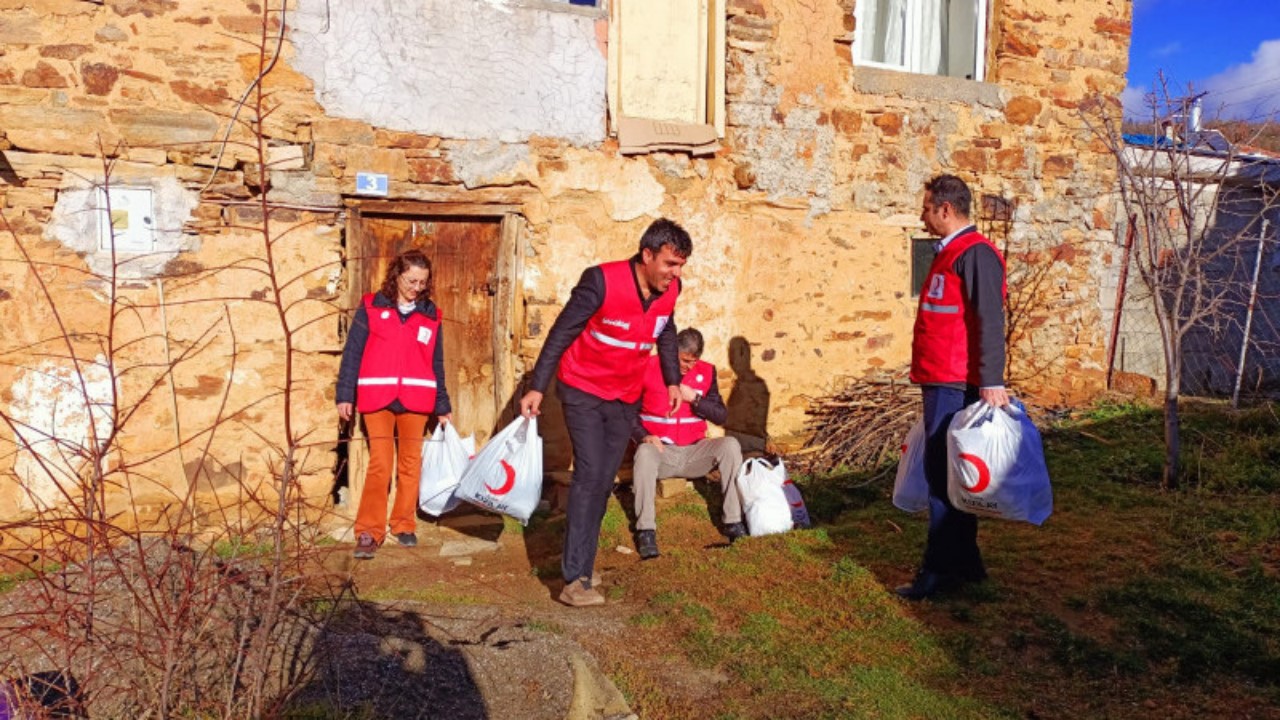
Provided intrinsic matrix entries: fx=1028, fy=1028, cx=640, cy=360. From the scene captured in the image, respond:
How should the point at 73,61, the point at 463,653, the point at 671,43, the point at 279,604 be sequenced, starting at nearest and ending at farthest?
the point at 279,604 → the point at 463,653 → the point at 73,61 → the point at 671,43

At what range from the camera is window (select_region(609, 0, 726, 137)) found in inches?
267

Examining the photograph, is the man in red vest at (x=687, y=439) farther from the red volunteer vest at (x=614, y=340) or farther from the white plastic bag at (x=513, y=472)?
the red volunteer vest at (x=614, y=340)

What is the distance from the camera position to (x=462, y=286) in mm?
6621

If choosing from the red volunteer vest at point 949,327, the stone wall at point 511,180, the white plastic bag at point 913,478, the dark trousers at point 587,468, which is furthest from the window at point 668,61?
the white plastic bag at point 913,478

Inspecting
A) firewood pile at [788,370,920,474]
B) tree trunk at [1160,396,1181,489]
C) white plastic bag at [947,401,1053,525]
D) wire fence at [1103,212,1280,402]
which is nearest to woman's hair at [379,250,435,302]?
white plastic bag at [947,401,1053,525]

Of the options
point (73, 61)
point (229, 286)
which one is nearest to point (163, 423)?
Result: point (229, 286)

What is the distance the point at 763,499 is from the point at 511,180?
2.53 meters

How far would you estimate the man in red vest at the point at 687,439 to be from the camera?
19.1 feet

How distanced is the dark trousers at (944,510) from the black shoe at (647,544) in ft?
5.02

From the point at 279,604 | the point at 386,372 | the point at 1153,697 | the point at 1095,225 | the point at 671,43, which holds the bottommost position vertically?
the point at 1153,697

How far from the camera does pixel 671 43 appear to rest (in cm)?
693

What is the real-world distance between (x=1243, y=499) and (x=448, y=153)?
497cm

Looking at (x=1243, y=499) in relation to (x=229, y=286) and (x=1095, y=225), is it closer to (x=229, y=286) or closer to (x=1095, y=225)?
(x=1095, y=225)

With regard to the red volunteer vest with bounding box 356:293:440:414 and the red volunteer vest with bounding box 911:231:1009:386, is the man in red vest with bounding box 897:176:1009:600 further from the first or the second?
the red volunteer vest with bounding box 356:293:440:414
